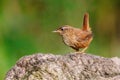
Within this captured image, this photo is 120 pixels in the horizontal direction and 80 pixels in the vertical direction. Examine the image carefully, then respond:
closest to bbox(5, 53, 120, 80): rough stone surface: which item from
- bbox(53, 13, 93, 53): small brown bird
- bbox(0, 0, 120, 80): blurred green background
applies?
bbox(53, 13, 93, 53): small brown bird

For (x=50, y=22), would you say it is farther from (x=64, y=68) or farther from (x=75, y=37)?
(x=64, y=68)

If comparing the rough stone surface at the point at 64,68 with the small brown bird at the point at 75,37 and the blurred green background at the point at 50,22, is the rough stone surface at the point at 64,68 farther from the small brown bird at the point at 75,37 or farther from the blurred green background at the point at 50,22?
the blurred green background at the point at 50,22

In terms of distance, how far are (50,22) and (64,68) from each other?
5.19m

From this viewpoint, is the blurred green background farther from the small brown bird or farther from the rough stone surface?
the rough stone surface

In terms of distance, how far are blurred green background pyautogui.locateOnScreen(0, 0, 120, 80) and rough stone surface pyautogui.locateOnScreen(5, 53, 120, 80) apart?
12.3 feet

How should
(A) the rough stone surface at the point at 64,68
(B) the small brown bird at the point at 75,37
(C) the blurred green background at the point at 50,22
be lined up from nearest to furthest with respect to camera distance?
1. (A) the rough stone surface at the point at 64,68
2. (B) the small brown bird at the point at 75,37
3. (C) the blurred green background at the point at 50,22

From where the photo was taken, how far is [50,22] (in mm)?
11102

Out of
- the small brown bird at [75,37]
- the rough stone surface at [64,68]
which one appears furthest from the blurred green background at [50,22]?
the rough stone surface at [64,68]

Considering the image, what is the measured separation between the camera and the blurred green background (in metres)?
10.3

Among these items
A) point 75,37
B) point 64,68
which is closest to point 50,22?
point 75,37

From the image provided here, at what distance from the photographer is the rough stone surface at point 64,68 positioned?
5891mm

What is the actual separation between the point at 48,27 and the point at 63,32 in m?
4.49

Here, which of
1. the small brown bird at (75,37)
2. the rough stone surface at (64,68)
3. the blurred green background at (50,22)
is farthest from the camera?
the blurred green background at (50,22)

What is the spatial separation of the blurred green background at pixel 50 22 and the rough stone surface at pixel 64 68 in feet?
12.3
